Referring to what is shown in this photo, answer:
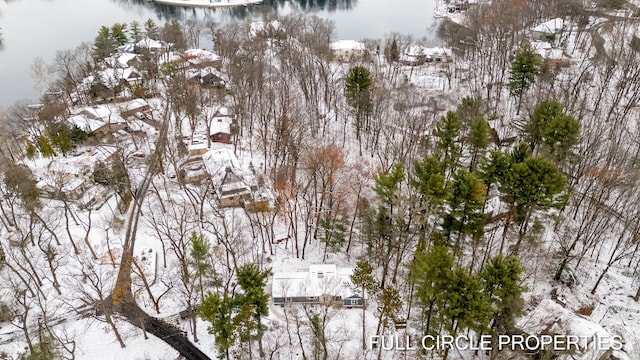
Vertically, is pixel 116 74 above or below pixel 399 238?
above

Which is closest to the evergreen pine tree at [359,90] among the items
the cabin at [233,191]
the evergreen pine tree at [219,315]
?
the cabin at [233,191]

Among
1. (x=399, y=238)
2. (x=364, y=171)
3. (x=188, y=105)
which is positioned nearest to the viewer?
(x=399, y=238)

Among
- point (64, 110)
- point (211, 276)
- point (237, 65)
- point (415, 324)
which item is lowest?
point (415, 324)

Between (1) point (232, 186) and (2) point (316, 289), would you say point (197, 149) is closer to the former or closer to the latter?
(1) point (232, 186)

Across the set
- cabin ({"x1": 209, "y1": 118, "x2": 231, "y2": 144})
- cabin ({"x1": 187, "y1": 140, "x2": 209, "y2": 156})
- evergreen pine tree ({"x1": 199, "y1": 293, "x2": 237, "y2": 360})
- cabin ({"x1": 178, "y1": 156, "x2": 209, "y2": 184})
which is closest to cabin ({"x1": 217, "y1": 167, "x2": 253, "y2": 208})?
cabin ({"x1": 178, "y1": 156, "x2": 209, "y2": 184})

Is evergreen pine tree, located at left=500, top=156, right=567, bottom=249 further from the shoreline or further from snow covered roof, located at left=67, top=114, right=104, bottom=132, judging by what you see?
the shoreline

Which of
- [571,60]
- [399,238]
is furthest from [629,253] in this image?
[571,60]

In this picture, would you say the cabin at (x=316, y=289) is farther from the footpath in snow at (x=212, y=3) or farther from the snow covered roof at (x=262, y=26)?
the footpath in snow at (x=212, y=3)

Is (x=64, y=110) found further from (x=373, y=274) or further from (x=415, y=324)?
(x=415, y=324)
